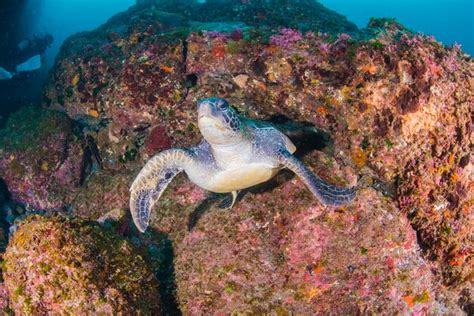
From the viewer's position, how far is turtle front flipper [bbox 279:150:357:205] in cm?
392

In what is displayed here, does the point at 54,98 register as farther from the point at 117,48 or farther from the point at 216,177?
the point at 216,177

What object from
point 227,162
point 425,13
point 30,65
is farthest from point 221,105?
point 425,13

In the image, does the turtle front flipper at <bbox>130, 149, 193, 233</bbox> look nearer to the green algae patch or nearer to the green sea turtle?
the green sea turtle

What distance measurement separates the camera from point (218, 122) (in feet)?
12.3

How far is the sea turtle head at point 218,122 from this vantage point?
3.70 m

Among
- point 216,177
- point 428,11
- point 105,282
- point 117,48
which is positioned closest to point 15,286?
point 105,282

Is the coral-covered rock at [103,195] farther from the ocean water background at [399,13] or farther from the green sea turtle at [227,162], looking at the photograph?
the ocean water background at [399,13]

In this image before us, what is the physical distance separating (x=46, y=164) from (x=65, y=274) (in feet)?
19.7

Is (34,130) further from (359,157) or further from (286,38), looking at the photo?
(359,157)

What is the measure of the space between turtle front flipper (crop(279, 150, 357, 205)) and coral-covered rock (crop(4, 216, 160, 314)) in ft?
7.68

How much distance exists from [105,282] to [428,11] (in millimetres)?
135405

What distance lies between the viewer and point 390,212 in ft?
13.5

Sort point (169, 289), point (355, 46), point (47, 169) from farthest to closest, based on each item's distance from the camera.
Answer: point (47, 169)
point (355, 46)
point (169, 289)

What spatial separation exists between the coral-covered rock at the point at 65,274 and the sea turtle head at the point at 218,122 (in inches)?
73.4
